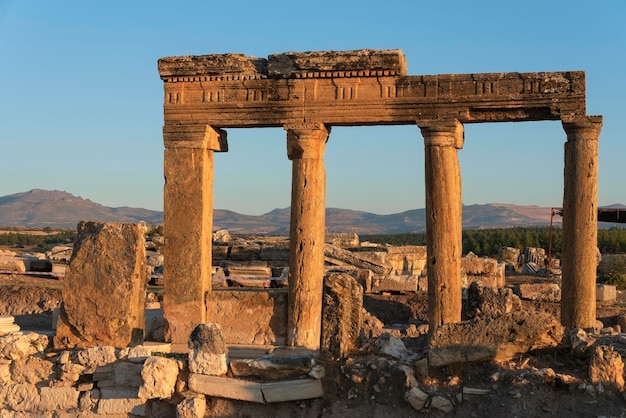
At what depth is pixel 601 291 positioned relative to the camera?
73.7 ft

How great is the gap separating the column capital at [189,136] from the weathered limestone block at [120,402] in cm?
514

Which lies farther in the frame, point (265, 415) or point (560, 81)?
point (560, 81)

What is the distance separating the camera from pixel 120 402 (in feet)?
37.3

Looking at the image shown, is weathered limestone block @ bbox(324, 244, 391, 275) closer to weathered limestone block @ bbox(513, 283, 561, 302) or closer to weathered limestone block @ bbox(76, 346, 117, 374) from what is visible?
weathered limestone block @ bbox(513, 283, 561, 302)

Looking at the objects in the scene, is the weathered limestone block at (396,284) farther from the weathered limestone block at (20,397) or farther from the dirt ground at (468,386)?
the weathered limestone block at (20,397)

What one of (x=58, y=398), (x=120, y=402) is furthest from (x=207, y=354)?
(x=58, y=398)

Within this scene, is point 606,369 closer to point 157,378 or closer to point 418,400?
point 418,400

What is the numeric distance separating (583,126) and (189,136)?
6.81m

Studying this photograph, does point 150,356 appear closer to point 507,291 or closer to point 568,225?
point 568,225

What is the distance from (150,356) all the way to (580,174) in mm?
7405

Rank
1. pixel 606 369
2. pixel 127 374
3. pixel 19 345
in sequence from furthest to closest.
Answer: pixel 19 345 < pixel 127 374 < pixel 606 369

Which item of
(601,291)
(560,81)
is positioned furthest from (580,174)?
(601,291)

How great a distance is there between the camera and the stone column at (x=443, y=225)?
46.4 ft

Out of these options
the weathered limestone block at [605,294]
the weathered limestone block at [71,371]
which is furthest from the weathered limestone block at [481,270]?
the weathered limestone block at [71,371]
